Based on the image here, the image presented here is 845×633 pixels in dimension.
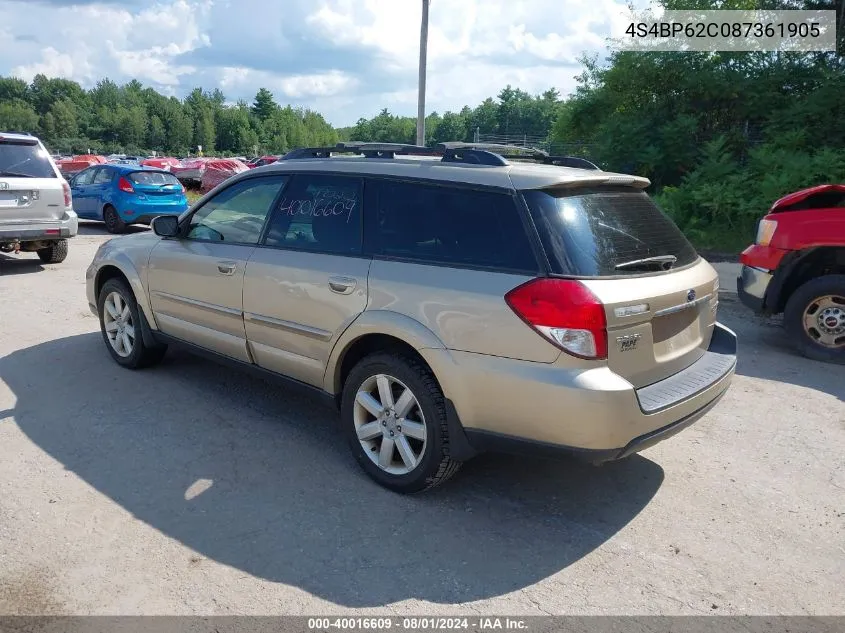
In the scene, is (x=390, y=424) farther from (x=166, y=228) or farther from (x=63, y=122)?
(x=63, y=122)

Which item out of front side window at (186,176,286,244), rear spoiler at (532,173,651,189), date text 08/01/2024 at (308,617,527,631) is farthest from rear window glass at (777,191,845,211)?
date text 08/01/2024 at (308,617,527,631)

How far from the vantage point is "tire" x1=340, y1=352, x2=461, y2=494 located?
343 centimetres

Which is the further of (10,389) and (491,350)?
(10,389)

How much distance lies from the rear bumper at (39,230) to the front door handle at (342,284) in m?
7.35

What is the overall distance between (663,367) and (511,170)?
1.25 metres

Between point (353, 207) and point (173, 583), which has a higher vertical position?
point (353, 207)

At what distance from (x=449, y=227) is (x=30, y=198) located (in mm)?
8087

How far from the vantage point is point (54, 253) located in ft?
34.4

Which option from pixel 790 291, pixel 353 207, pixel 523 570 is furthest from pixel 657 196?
pixel 523 570

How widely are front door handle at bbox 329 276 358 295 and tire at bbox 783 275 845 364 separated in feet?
15.0

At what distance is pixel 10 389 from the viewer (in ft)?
16.8

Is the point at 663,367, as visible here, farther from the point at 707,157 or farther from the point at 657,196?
the point at 707,157

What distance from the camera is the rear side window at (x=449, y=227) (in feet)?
10.8

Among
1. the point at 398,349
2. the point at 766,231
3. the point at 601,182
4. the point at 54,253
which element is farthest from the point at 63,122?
the point at 601,182
